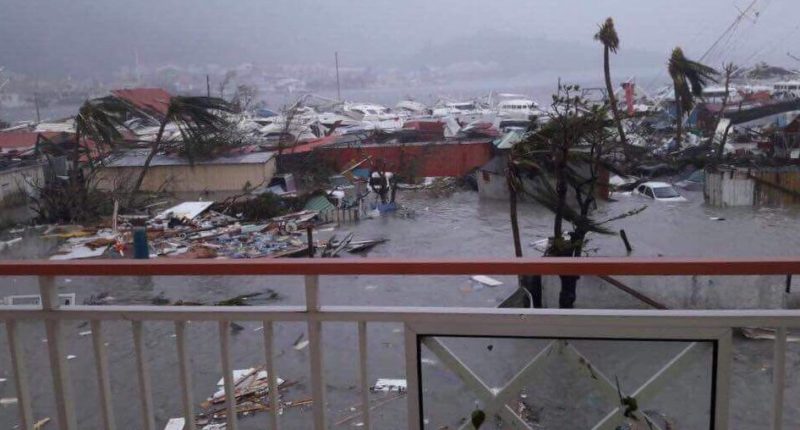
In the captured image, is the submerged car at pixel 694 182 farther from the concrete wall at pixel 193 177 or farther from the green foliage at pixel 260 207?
the concrete wall at pixel 193 177

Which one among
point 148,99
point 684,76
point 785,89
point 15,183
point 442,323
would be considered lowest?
point 15,183

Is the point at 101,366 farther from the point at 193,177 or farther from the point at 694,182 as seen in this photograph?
the point at 694,182

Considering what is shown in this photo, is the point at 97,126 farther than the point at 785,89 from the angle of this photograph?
No

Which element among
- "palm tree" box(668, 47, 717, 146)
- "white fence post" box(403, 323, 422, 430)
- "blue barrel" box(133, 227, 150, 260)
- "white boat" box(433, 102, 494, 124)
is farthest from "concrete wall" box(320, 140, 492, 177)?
"white boat" box(433, 102, 494, 124)

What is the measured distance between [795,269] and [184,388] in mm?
1156

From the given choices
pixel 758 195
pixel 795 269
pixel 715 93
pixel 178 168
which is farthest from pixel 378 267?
pixel 715 93

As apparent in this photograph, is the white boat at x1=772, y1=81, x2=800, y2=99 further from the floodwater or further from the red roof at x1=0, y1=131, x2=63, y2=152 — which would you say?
the red roof at x1=0, y1=131, x2=63, y2=152

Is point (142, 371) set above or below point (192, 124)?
below

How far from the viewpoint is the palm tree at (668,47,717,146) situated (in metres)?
16.0

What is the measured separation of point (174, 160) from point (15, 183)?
2.64m

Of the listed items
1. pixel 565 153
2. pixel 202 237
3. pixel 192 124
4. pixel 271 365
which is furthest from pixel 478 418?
pixel 192 124

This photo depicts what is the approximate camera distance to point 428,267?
3.91 feet

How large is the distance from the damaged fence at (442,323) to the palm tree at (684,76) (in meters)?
15.8

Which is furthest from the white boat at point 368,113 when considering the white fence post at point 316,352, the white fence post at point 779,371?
the white fence post at point 779,371
